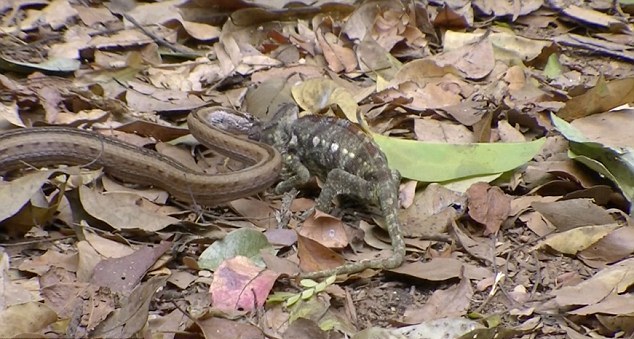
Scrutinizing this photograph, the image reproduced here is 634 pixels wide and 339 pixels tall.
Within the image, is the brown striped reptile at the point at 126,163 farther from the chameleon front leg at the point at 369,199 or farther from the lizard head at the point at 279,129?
the lizard head at the point at 279,129

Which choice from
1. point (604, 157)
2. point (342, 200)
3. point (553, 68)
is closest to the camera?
point (604, 157)

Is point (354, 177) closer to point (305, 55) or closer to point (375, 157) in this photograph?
point (375, 157)

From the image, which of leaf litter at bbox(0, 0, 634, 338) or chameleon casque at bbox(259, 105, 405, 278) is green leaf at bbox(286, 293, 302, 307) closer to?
leaf litter at bbox(0, 0, 634, 338)

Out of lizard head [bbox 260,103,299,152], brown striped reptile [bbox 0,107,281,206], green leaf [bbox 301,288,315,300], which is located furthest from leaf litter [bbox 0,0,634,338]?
lizard head [bbox 260,103,299,152]

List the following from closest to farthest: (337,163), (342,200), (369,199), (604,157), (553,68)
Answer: (369,199)
(604,157)
(342,200)
(337,163)
(553,68)

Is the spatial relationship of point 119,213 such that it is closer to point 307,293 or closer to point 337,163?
point 307,293

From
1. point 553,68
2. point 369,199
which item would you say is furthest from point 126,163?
point 553,68

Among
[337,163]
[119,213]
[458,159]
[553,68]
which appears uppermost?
[119,213]
